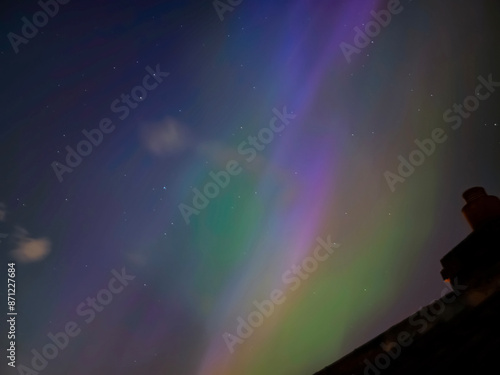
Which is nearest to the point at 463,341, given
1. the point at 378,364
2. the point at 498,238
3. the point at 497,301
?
the point at 497,301

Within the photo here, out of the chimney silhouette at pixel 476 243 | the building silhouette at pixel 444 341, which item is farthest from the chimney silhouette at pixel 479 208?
the building silhouette at pixel 444 341

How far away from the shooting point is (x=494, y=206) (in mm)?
4000

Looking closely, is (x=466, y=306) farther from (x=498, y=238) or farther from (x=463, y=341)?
(x=498, y=238)

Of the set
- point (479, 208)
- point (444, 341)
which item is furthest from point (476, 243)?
point (444, 341)

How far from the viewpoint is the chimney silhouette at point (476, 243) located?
361 cm

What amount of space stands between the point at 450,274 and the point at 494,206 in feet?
3.62

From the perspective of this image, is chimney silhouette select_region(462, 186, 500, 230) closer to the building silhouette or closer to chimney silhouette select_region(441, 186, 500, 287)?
chimney silhouette select_region(441, 186, 500, 287)

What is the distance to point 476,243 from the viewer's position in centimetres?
375

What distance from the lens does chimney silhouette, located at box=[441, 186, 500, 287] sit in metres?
3.61

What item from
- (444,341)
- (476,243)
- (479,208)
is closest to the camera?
(444,341)

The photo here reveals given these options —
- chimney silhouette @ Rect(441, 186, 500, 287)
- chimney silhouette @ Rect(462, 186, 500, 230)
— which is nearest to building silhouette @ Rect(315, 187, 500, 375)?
chimney silhouette @ Rect(441, 186, 500, 287)

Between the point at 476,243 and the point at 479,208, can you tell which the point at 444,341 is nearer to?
the point at 476,243

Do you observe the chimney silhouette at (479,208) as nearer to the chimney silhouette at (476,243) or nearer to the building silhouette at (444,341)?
the chimney silhouette at (476,243)

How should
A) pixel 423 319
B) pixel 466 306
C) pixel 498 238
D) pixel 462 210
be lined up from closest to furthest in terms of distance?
pixel 466 306 < pixel 423 319 < pixel 498 238 < pixel 462 210
